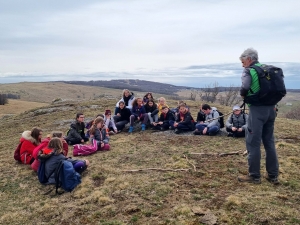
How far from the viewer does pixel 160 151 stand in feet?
32.8

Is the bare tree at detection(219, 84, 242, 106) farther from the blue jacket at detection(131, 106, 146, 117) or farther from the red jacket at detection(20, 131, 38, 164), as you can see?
the red jacket at detection(20, 131, 38, 164)

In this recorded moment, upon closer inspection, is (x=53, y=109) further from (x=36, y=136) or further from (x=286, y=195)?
(x=286, y=195)

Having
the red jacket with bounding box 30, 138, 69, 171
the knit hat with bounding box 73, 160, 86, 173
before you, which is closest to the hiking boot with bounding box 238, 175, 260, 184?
the knit hat with bounding box 73, 160, 86, 173

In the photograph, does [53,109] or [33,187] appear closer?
[33,187]

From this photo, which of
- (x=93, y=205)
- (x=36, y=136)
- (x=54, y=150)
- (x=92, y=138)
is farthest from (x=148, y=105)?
(x=93, y=205)

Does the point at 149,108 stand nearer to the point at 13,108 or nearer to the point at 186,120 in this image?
the point at 186,120

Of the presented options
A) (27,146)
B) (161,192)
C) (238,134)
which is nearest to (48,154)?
(27,146)

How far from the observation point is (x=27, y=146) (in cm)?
944

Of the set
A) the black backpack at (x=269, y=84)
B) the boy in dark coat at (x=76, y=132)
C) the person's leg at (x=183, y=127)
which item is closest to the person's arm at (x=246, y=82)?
the black backpack at (x=269, y=84)

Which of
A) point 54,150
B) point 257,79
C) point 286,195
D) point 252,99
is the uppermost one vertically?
point 257,79

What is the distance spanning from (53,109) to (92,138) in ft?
53.8

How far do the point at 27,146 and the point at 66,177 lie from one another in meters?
3.11

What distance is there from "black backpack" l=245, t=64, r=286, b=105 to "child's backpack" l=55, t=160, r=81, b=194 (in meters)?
4.79

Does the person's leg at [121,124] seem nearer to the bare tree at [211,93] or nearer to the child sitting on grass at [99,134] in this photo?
the child sitting on grass at [99,134]
